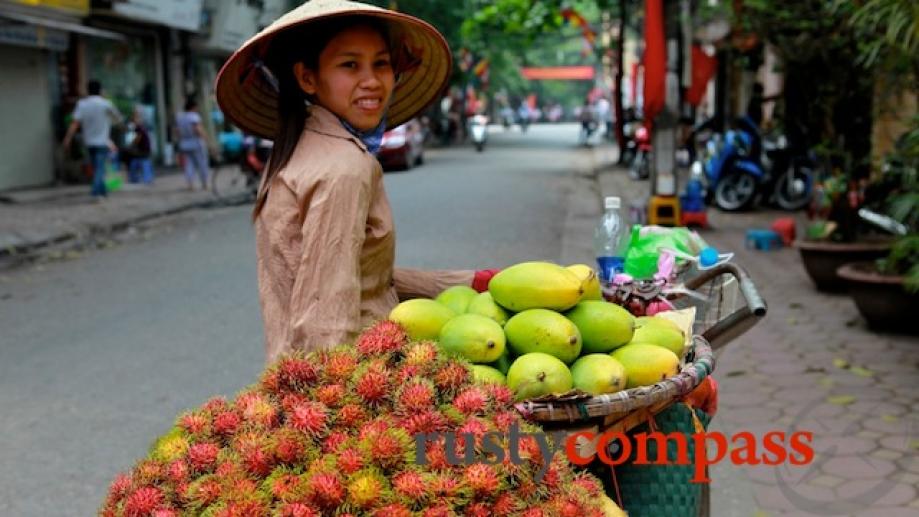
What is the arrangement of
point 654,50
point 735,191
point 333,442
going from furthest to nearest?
point 735,191 → point 654,50 → point 333,442

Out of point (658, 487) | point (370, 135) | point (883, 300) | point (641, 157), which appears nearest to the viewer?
point (658, 487)

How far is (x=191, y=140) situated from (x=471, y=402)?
15.3 meters

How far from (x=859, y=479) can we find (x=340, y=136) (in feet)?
9.17

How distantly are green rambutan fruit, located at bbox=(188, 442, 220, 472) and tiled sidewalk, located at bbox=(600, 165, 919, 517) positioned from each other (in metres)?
2.56

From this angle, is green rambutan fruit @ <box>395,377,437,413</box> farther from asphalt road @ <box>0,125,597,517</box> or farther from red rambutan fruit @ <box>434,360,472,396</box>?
asphalt road @ <box>0,125,597,517</box>

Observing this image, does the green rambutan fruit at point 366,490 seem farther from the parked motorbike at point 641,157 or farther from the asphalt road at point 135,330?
the parked motorbike at point 641,157

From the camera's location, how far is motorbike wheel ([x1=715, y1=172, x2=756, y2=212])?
41.6 feet

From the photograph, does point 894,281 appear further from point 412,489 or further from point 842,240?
point 412,489

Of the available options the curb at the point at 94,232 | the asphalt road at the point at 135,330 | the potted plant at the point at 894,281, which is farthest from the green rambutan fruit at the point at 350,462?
the curb at the point at 94,232

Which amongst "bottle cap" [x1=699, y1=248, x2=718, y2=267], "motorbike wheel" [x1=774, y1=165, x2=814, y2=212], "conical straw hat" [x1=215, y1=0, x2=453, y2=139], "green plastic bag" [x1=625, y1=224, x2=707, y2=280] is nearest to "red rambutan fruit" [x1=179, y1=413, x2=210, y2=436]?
"conical straw hat" [x1=215, y1=0, x2=453, y2=139]

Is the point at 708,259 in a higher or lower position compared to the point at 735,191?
higher

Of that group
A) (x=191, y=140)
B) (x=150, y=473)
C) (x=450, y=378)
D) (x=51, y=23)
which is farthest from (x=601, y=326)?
(x=191, y=140)

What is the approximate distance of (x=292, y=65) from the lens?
2.27m

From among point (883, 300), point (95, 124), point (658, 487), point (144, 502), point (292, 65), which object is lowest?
point (883, 300)
